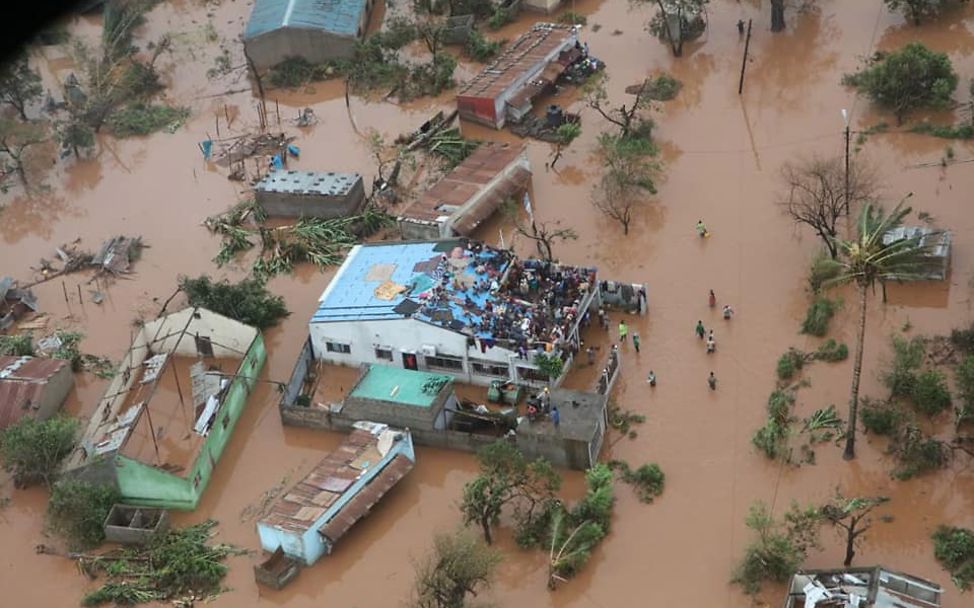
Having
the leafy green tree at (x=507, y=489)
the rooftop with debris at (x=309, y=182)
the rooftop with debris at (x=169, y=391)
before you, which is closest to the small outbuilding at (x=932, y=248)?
the leafy green tree at (x=507, y=489)

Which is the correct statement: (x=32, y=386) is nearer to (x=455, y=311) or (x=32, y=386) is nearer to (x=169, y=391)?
(x=169, y=391)

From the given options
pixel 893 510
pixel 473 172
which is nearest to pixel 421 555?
pixel 893 510

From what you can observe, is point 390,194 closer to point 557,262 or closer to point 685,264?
point 557,262

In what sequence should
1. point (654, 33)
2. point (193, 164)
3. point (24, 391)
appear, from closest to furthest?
point (24, 391)
point (193, 164)
point (654, 33)

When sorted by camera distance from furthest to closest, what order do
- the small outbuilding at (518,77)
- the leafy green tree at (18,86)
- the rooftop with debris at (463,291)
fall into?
the leafy green tree at (18,86) → the small outbuilding at (518,77) → the rooftop with debris at (463,291)

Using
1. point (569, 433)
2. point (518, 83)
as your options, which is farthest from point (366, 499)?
point (518, 83)

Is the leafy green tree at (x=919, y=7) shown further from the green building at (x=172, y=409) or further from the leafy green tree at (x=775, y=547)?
the green building at (x=172, y=409)
